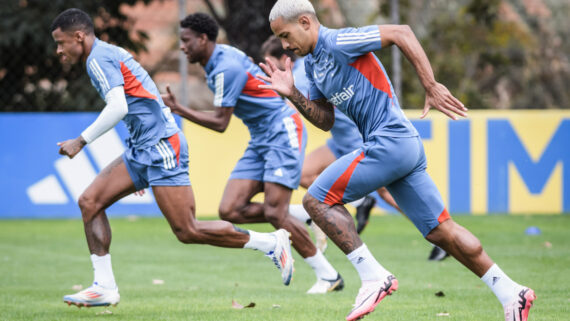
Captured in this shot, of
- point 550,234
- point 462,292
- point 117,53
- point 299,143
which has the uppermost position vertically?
point 117,53

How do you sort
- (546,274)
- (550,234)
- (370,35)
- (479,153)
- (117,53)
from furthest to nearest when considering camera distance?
1. (479,153)
2. (550,234)
3. (546,274)
4. (117,53)
5. (370,35)

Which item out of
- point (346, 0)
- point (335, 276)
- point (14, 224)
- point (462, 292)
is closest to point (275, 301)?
point (335, 276)

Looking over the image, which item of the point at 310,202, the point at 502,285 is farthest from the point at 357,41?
the point at 502,285

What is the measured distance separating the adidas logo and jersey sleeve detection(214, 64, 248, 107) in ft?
18.4

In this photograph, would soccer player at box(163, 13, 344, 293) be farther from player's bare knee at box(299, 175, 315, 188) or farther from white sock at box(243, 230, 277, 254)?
player's bare knee at box(299, 175, 315, 188)

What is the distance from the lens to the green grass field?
6273mm

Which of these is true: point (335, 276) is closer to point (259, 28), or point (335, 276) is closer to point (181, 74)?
point (181, 74)

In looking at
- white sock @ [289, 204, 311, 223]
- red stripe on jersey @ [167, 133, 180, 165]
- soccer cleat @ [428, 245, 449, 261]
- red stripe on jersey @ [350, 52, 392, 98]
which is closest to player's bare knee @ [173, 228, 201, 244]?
red stripe on jersey @ [167, 133, 180, 165]

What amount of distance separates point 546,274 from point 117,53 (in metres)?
4.24

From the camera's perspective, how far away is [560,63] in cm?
2991

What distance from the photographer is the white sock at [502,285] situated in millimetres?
5168

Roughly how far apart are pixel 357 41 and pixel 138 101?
193 centimetres

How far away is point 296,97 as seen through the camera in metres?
5.64

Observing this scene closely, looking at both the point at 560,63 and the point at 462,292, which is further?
the point at 560,63
